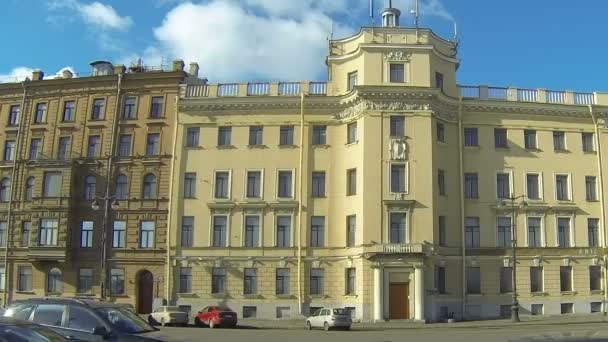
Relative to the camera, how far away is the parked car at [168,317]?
36.8 meters

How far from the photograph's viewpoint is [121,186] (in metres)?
47.1

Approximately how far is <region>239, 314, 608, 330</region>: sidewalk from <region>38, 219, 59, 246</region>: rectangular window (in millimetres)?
15432

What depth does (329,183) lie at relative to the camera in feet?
147

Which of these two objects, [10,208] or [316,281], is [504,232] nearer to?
[316,281]

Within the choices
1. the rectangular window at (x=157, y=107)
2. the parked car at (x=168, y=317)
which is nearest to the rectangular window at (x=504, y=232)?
the parked car at (x=168, y=317)

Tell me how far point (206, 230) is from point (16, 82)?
792 inches

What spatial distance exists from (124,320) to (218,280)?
31543mm

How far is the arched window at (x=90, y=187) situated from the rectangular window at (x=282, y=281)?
1519 centimetres

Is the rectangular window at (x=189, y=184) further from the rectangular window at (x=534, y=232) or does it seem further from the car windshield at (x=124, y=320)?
the car windshield at (x=124, y=320)

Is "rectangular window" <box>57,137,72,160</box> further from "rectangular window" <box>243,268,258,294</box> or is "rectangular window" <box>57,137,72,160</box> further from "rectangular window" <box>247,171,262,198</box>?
"rectangular window" <box>243,268,258,294</box>

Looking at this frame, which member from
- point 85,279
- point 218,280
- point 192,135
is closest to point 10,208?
point 85,279

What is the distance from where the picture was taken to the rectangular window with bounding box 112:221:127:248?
46156 mm

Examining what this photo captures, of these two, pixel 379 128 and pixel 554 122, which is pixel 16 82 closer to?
pixel 379 128

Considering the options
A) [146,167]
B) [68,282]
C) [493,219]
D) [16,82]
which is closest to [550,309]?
Result: [493,219]
